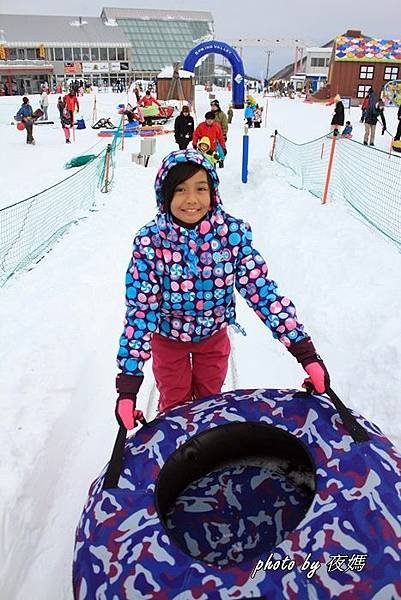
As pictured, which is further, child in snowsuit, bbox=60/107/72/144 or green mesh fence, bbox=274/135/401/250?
child in snowsuit, bbox=60/107/72/144

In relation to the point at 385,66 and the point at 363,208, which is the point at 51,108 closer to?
the point at 385,66

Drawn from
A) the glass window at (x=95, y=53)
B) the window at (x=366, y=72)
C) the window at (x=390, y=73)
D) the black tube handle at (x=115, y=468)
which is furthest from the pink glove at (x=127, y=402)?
the glass window at (x=95, y=53)

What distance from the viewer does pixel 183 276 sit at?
7.25 feet

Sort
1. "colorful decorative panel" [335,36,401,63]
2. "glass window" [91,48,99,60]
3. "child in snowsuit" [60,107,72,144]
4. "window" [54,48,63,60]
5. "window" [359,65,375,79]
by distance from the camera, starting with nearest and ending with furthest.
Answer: "child in snowsuit" [60,107,72,144]
"colorful decorative panel" [335,36,401,63]
"window" [359,65,375,79]
"window" [54,48,63,60]
"glass window" [91,48,99,60]

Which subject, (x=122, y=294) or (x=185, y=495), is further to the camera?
(x=122, y=294)

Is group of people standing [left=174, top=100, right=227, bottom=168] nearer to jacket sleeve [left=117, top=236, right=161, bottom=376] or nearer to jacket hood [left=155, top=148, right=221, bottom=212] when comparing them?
jacket hood [left=155, top=148, right=221, bottom=212]

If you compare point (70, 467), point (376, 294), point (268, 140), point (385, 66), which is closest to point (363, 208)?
point (376, 294)

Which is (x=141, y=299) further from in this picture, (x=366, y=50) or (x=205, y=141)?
(x=366, y=50)

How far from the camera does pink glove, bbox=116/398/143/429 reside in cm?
196

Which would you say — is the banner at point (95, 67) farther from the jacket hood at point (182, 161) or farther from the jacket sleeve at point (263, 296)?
the jacket sleeve at point (263, 296)

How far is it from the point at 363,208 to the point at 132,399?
23.7ft

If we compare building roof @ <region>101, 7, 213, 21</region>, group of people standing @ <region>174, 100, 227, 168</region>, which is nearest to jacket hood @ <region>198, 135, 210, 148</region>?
group of people standing @ <region>174, 100, 227, 168</region>

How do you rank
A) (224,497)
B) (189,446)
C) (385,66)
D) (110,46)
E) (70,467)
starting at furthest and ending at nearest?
(110,46)
(385,66)
(70,467)
(224,497)
(189,446)

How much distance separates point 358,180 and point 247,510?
8.91 meters
